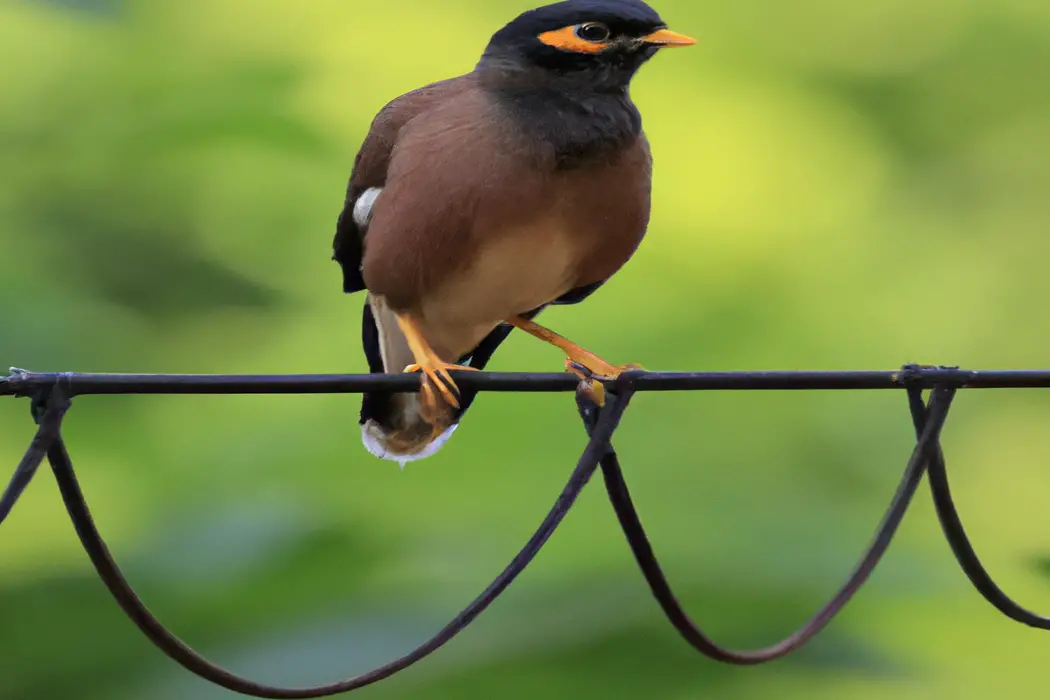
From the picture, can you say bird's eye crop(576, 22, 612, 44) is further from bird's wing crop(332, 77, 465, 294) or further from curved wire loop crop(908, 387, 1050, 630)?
curved wire loop crop(908, 387, 1050, 630)

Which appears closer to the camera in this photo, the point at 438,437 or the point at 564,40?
the point at 564,40

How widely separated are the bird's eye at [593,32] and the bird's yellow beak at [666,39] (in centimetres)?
3

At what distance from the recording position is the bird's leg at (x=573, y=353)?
3.14ft

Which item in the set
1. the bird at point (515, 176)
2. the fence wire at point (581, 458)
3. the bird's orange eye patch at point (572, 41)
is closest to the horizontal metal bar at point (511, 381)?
the fence wire at point (581, 458)

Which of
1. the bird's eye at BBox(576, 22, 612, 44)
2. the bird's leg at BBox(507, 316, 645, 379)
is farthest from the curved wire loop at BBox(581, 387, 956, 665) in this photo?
the bird's eye at BBox(576, 22, 612, 44)

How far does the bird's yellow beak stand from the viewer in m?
0.89

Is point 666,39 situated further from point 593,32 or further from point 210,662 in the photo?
point 210,662

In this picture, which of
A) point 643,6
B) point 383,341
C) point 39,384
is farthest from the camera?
point 383,341

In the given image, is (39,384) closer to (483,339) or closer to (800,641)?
(800,641)

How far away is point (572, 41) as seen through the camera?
932 mm

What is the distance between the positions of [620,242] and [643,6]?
6.9 inches

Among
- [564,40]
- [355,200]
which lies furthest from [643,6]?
[355,200]

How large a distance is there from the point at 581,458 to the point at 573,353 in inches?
15.4

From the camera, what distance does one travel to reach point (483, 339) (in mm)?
1185
